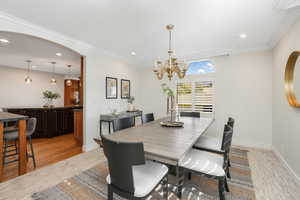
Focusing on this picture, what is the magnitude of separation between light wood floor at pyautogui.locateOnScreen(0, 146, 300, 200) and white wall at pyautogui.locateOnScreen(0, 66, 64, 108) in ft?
16.1

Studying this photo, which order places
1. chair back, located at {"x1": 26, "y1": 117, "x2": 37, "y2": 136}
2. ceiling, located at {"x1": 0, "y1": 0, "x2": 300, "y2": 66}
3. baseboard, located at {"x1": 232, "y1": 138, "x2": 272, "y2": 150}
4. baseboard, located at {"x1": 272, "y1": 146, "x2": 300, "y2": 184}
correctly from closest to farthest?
ceiling, located at {"x1": 0, "y1": 0, "x2": 300, "y2": 66}
baseboard, located at {"x1": 272, "y1": 146, "x2": 300, "y2": 184}
chair back, located at {"x1": 26, "y1": 117, "x2": 37, "y2": 136}
baseboard, located at {"x1": 232, "y1": 138, "x2": 272, "y2": 150}

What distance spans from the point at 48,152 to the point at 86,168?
1489 mm

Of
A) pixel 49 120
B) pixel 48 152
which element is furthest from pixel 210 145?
pixel 49 120

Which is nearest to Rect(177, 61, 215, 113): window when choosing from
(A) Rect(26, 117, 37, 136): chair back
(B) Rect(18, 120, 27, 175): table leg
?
(A) Rect(26, 117, 37, 136): chair back

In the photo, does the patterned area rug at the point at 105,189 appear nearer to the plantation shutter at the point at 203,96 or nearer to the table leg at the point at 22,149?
the table leg at the point at 22,149

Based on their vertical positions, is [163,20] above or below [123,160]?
above

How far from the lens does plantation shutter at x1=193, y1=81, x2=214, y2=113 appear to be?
161 inches

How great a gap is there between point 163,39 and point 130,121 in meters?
2.03

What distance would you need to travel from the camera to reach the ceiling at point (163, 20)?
190 centimetres

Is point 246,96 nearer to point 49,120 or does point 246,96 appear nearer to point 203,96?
point 203,96

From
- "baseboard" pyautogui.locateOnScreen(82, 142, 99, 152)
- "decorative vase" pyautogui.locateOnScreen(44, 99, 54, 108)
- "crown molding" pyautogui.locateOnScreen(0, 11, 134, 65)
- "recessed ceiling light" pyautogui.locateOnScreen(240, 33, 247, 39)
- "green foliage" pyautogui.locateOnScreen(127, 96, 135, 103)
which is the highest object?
"recessed ceiling light" pyautogui.locateOnScreen(240, 33, 247, 39)

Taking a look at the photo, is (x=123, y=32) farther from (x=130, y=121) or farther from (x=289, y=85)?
(x=289, y=85)

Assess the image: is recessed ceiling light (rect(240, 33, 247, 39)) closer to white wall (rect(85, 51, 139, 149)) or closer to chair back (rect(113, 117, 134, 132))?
chair back (rect(113, 117, 134, 132))

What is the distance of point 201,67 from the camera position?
170 inches
